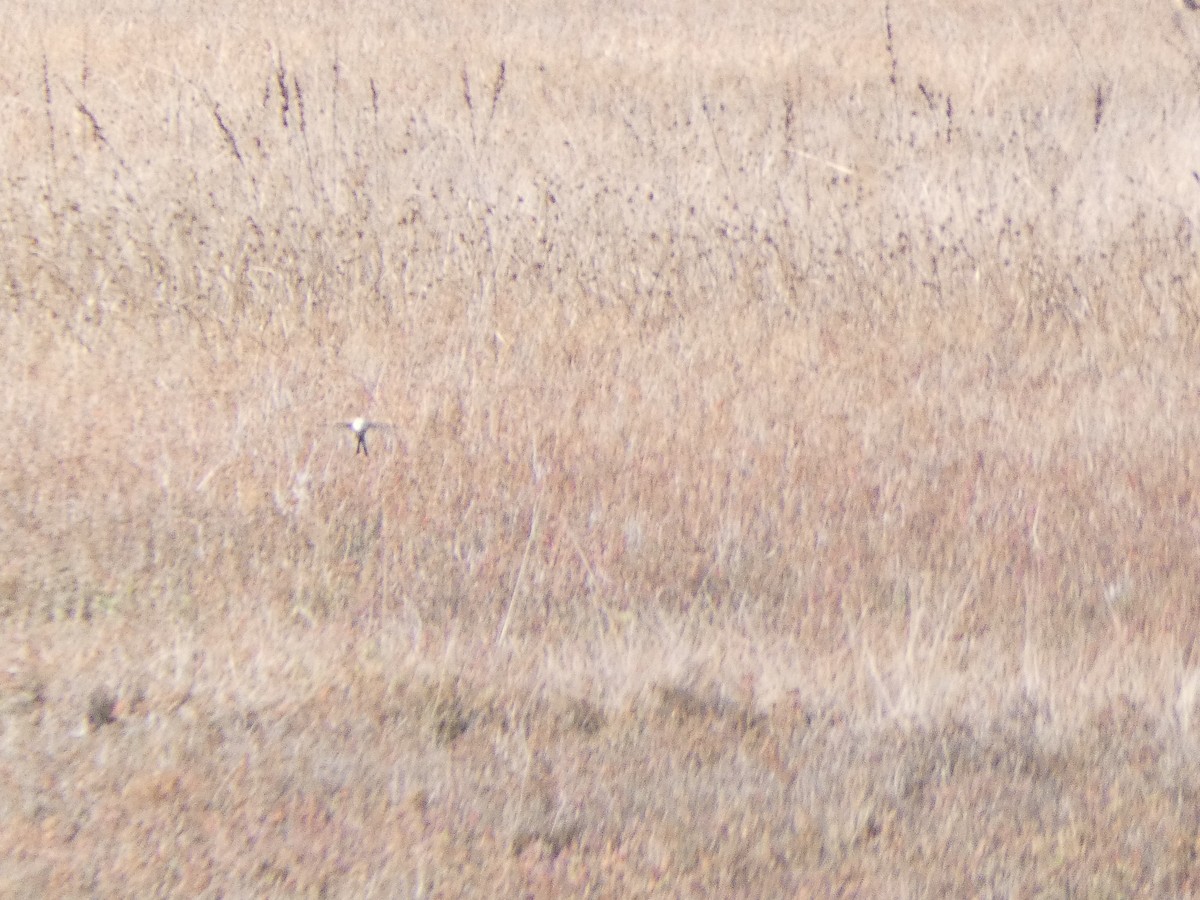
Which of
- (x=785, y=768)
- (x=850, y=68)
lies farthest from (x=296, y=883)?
(x=850, y=68)

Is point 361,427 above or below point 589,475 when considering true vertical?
above

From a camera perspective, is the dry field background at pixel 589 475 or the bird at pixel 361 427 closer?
Result: the dry field background at pixel 589 475

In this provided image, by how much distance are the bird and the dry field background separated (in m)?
0.07

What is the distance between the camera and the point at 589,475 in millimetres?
4188

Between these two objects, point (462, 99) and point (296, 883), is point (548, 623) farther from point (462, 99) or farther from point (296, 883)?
point (462, 99)

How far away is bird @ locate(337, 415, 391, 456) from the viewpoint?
4.13m

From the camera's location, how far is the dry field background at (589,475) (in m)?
2.74

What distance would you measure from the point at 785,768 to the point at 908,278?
3096mm

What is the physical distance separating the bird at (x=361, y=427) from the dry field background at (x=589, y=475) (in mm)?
66

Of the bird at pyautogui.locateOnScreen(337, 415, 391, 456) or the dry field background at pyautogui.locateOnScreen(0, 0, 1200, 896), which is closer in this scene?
the dry field background at pyautogui.locateOnScreen(0, 0, 1200, 896)

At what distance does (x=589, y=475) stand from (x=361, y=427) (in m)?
0.69

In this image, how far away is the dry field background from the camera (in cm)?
274

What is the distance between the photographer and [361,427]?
4133mm

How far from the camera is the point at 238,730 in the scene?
296cm
